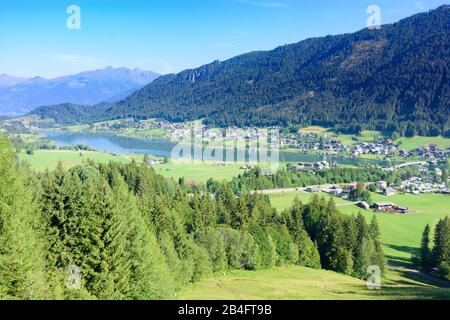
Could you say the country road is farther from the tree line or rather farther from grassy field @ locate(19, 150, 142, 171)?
grassy field @ locate(19, 150, 142, 171)

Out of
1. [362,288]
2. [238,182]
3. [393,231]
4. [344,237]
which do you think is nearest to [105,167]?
[238,182]

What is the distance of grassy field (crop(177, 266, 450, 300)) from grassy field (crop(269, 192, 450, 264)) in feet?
43.6

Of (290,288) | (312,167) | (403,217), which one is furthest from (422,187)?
(290,288)

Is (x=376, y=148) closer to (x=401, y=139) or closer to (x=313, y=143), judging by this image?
(x=401, y=139)

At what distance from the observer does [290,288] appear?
82.2 feet

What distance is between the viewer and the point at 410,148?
150500mm

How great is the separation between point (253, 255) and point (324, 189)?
50838mm

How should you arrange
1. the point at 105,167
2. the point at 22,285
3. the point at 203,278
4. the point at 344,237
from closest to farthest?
1. the point at 22,285
2. the point at 203,278
3. the point at 344,237
4. the point at 105,167

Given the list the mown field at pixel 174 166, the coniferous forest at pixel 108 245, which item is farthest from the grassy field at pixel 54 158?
the coniferous forest at pixel 108 245

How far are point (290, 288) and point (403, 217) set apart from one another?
44215 mm

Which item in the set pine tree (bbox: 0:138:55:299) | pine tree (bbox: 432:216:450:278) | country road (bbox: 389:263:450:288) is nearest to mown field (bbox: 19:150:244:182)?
country road (bbox: 389:263:450:288)

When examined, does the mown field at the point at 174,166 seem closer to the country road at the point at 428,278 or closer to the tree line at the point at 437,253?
the country road at the point at 428,278

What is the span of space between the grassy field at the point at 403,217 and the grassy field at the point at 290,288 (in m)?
13.3

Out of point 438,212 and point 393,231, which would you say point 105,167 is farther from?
point 438,212
